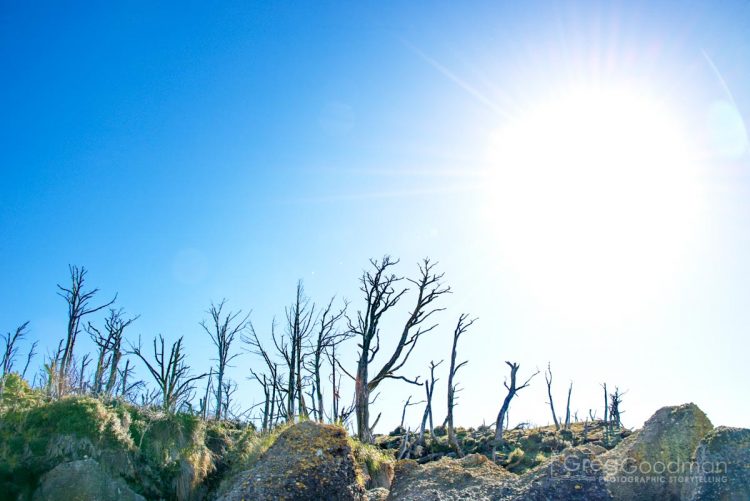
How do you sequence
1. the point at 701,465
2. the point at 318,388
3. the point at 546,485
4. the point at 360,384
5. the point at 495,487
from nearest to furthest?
the point at 701,465 < the point at 546,485 < the point at 495,487 < the point at 360,384 < the point at 318,388

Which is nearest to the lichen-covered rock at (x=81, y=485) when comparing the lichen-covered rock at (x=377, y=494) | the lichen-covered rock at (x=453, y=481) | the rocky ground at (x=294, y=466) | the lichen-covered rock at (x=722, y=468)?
the rocky ground at (x=294, y=466)

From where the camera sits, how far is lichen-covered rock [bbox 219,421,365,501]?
5820mm

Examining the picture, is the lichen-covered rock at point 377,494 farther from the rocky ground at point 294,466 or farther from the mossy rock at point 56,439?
the mossy rock at point 56,439

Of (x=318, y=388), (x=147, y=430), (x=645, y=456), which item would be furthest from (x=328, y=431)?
(x=318, y=388)

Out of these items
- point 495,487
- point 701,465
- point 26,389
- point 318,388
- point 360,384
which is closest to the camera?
point 701,465

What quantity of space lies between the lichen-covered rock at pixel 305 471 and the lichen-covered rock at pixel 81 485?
1350 millimetres

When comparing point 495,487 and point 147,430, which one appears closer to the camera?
A: point 495,487

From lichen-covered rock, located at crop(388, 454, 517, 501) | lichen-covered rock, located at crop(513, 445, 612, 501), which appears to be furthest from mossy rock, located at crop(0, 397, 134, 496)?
lichen-covered rock, located at crop(513, 445, 612, 501)

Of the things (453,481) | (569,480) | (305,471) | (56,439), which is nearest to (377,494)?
(453,481)

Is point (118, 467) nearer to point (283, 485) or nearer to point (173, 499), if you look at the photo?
point (173, 499)

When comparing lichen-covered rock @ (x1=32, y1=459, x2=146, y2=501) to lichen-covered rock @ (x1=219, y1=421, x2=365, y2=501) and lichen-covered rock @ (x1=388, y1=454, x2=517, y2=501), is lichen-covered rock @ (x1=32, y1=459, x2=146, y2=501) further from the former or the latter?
lichen-covered rock @ (x1=388, y1=454, x2=517, y2=501)

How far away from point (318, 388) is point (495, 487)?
1773 centimetres

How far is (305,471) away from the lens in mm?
6082

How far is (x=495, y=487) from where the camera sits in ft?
21.4
